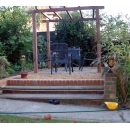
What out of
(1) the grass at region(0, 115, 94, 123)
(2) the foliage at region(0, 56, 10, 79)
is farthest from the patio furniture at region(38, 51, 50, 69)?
(1) the grass at region(0, 115, 94, 123)

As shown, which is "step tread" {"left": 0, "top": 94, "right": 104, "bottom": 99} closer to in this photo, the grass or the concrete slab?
the concrete slab

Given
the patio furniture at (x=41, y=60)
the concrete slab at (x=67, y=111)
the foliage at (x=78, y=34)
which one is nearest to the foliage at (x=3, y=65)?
the concrete slab at (x=67, y=111)

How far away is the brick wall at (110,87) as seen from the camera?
519 centimetres

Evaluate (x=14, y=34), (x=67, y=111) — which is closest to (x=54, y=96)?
(x=67, y=111)

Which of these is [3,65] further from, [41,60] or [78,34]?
[78,34]

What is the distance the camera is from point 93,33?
11.5 metres

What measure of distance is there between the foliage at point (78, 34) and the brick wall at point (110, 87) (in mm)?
6411

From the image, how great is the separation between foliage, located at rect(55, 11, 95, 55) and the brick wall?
21.0 feet

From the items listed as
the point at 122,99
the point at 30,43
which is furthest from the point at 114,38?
the point at 30,43

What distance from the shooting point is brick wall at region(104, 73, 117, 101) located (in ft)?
17.0

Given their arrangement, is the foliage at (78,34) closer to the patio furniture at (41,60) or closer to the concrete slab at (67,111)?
the patio furniture at (41,60)

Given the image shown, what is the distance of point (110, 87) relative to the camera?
5188mm
